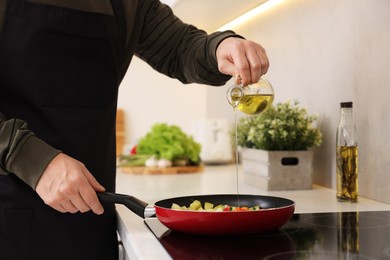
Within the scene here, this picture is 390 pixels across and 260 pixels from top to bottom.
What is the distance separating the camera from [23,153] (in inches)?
37.5

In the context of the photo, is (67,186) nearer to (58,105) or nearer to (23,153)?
(23,153)

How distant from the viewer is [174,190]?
1.65 metres

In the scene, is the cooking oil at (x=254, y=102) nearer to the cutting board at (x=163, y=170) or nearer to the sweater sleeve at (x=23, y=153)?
the sweater sleeve at (x=23, y=153)

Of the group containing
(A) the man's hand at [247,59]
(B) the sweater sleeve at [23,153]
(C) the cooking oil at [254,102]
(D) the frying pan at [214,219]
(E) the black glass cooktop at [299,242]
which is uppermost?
(A) the man's hand at [247,59]

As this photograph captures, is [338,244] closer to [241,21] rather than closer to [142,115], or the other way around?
[241,21]

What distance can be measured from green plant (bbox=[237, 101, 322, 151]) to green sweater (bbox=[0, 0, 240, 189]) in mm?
262

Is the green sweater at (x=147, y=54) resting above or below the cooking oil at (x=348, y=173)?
above

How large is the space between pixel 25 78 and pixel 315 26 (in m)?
0.89

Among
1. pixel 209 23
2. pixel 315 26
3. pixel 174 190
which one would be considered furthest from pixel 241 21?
pixel 174 190

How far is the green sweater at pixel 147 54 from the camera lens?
950 millimetres

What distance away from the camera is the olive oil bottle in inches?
51.7

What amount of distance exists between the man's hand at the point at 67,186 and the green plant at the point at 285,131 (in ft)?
2.31

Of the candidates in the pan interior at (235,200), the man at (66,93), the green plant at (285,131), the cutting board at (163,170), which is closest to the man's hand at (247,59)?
the man at (66,93)

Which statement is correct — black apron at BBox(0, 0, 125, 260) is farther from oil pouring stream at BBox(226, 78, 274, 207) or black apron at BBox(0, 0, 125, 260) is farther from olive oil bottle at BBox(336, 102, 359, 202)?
olive oil bottle at BBox(336, 102, 359, 202)
